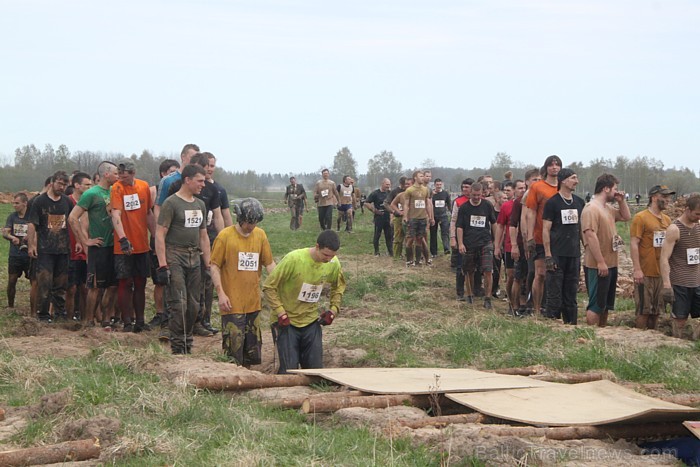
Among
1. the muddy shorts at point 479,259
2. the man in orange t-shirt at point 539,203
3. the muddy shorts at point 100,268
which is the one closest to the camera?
the muddy shorts at point 100,268

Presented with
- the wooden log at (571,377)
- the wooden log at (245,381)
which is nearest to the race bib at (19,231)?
the wooden log at (245,381)

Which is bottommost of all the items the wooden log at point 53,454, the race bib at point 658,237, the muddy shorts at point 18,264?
the wooden log at point 53,454

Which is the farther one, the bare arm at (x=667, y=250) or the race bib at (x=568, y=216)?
the race bib at (x=568, y=216)

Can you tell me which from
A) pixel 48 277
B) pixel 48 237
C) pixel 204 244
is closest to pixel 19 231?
pixel 48 237

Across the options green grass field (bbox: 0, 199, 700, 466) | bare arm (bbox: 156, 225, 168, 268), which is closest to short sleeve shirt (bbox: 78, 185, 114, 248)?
green grass field (bbox: 0, 199, 700, 466)

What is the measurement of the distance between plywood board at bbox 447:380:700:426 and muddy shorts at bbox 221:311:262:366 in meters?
3.12

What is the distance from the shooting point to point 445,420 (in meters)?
6.00

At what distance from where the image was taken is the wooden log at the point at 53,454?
4.91 m

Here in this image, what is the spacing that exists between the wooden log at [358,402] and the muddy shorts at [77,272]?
22.7 ft

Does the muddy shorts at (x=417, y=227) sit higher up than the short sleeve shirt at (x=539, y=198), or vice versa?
the short sleeve shirt at (x=539, y=198)

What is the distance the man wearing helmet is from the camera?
8711mm

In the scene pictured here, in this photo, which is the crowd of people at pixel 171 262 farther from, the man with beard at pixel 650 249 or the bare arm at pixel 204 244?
the man with beard at pixel 650 249

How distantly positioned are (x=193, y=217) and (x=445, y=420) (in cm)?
458

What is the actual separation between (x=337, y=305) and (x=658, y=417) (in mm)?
3786
